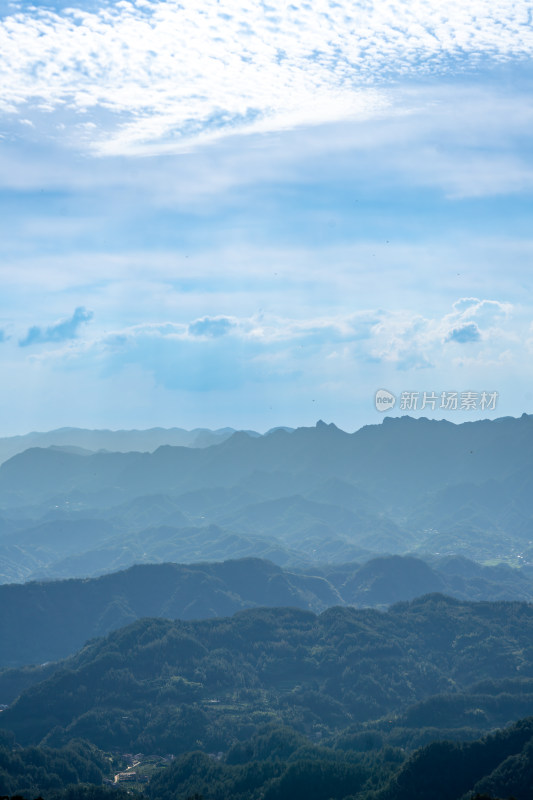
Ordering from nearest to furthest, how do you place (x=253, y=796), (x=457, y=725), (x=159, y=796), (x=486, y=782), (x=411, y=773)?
(x=486, y=782) → (x=411, y=773) → (x=253, y=796) → (x=159, y=796) → (x=457, y=725)

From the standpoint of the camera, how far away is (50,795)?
12556 centimetres

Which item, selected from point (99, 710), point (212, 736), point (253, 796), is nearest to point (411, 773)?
point (253, 796)

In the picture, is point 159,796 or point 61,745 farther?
point 61,745

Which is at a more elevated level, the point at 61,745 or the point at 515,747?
the point at 515,747

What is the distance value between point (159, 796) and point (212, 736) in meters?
41.5

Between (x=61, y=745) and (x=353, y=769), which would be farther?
(x=61, y=745)

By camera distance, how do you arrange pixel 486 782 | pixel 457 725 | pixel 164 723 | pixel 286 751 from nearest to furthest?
pixel 486 782 < pixel 286 751 < pixel 457 725 < pixel 164 723

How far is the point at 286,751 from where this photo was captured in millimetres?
162000

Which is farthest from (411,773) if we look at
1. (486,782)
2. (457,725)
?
(457,725)

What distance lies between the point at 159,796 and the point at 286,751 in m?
28.7

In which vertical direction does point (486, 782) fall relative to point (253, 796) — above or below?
above

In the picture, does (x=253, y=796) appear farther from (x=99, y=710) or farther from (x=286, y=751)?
(x=99, y=710)

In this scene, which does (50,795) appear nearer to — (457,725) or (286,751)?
(286,751)

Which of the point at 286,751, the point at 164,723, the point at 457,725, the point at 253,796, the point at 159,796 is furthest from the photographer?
the point at 164,723
